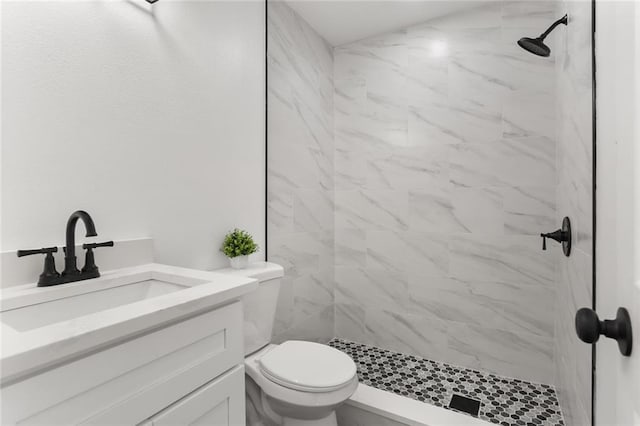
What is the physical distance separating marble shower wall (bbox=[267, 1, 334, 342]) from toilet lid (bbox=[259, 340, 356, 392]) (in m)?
0.58

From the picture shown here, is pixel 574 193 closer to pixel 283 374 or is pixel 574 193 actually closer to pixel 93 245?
pixel 283 374

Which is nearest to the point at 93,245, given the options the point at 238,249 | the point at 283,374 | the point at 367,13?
the point at 238,249

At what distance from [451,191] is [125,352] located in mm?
2049

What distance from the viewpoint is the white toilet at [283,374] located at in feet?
4.32

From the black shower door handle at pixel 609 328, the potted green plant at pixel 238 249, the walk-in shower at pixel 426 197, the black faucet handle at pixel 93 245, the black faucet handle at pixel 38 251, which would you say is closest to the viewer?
the black shower door handle at pixel 609 328

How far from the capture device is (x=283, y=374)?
4.50ft

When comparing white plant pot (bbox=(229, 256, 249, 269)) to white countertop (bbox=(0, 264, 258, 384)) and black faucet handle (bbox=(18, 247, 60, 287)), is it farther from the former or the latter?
black faucet handle (bbox=(18, 247, 60, 287))

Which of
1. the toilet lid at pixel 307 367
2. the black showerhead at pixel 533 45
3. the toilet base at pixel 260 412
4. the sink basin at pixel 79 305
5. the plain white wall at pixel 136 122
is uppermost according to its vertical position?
the black showerhead at pixel 533 45

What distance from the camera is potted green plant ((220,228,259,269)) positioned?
1.69 meters

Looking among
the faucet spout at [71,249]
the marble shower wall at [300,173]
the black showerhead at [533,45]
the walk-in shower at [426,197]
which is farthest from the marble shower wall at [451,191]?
the faucet spout at [71,249]

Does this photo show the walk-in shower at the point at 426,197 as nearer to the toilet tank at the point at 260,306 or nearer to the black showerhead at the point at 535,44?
the black showerhead at the point at 535,44

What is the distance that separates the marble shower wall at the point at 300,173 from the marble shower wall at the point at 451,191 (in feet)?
0.52

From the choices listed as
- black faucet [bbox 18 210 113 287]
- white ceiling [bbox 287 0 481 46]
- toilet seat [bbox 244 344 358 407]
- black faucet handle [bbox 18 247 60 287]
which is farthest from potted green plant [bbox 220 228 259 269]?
white ceiling [bbox 287 0 481 46]

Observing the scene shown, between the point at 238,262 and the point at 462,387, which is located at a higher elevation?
the point at 238,262
